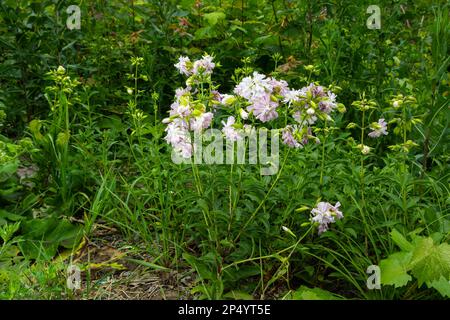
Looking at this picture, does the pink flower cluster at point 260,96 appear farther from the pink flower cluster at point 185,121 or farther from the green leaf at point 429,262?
the green leaf at point 429,262

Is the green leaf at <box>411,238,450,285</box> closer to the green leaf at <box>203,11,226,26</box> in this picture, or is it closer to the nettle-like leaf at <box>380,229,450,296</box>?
the nettle-like leaf at <box>380,229,450,296</box>

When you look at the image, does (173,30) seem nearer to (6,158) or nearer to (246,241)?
(6,158)

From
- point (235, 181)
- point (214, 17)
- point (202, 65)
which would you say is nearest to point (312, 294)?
point (235, 181)

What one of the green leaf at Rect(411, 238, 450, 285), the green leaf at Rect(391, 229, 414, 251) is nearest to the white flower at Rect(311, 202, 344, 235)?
the green leaf at Rect(391, 229, 414, 251)

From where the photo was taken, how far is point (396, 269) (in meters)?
2.60

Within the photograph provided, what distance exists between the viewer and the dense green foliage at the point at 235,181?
→ 2805 millimetres

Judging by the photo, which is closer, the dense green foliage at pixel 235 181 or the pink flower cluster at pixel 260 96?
the pink flower cluster at pixel 260 96

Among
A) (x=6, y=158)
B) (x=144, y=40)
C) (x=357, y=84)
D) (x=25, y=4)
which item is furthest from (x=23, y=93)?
A: (x=357, y=84)

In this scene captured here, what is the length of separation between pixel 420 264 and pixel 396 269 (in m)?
0.11

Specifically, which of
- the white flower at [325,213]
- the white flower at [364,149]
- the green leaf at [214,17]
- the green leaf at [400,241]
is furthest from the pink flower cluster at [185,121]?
the green leaf at [214,17]

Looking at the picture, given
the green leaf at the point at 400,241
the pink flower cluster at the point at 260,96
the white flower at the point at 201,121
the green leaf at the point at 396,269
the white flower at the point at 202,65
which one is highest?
the white flower at the point at 202,65

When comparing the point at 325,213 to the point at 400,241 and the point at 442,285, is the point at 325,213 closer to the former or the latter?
the point at 400,241

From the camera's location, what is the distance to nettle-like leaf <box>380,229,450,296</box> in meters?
2.51

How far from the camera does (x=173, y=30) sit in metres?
4.84
